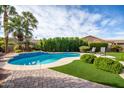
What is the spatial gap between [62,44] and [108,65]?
3088mm

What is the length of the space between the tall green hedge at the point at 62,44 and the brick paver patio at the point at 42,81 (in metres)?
2.04

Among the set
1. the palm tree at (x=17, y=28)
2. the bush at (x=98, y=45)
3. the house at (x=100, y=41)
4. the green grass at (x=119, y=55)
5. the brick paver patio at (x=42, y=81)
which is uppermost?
the palm tree at (x=17, y=28)

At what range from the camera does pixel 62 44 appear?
11.2 meters

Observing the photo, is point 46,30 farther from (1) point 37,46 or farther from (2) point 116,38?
(2) point 116,38

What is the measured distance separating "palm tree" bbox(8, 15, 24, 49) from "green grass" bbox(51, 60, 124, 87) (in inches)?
95.6

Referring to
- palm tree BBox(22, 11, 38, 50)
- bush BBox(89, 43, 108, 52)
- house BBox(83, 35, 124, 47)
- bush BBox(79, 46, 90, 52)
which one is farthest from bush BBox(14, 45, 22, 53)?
bush BBox(89, 43, 108, 52)

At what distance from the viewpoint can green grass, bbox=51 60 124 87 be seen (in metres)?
8.18

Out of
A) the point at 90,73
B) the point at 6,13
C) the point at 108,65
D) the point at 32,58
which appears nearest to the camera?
the point at 90,73

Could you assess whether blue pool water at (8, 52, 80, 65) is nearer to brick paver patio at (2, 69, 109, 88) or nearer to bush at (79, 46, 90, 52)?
bush at (79, 46, 90, 52)

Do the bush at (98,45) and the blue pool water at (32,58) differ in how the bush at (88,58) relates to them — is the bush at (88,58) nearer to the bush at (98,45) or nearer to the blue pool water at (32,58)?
the blue pool water at (32,58)

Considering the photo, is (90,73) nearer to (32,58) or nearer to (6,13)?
(32,58)

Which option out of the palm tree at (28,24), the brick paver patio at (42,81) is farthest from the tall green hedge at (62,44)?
the brick paver patio at (42,81)

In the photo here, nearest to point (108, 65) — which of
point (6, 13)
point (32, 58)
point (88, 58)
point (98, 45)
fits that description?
point (88, 58)

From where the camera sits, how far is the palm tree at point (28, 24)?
957 centimetres
